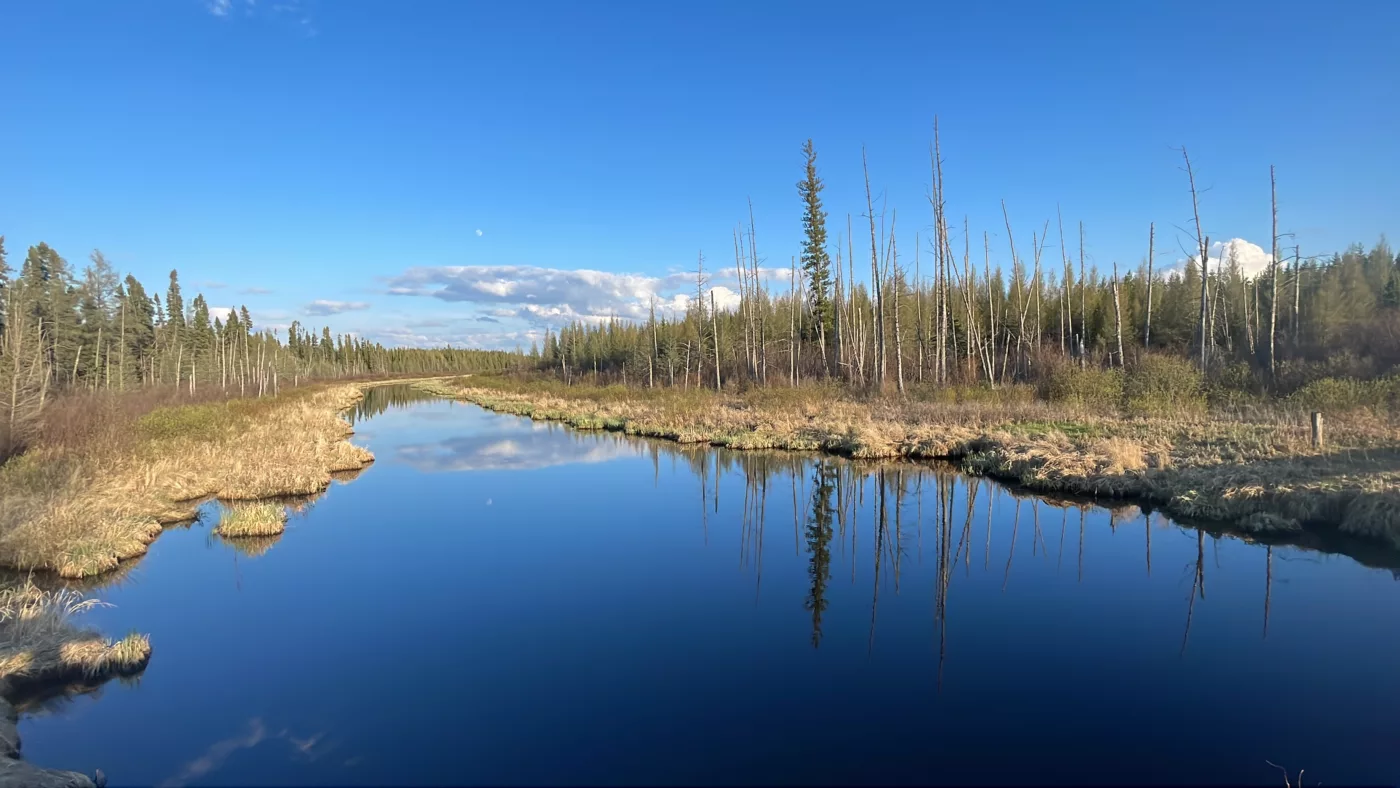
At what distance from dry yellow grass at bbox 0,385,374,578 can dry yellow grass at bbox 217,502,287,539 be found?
108cm

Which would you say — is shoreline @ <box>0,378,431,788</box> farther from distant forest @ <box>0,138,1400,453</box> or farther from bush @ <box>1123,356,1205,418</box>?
bush @ <box>1123,356,1205,418</box>

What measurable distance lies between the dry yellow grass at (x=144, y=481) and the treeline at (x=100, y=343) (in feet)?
6.77

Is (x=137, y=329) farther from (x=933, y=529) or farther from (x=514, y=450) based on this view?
(x=933, y=529)

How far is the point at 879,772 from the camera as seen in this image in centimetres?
458

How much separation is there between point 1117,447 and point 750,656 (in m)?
11.1

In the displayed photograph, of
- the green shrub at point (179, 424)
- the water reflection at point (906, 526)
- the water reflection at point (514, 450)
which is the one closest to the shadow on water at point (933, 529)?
the water reflection at point (906, 526)

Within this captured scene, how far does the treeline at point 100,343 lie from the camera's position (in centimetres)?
1823

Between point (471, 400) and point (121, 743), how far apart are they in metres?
46.8

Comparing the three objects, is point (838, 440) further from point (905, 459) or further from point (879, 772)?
point (879, 772)

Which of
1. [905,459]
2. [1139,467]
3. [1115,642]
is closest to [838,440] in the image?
[905,459]

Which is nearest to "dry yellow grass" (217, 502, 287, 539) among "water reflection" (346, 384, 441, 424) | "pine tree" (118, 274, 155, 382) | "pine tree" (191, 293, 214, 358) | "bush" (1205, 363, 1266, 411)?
"bush" (1205, 363, 1266, 411)

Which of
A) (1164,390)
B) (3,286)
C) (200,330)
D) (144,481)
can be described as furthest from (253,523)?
(200,330)

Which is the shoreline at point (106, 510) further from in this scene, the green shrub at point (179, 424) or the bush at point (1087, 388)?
the bush at point (1087, 388)

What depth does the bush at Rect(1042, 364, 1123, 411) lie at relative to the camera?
19578 millimetres
